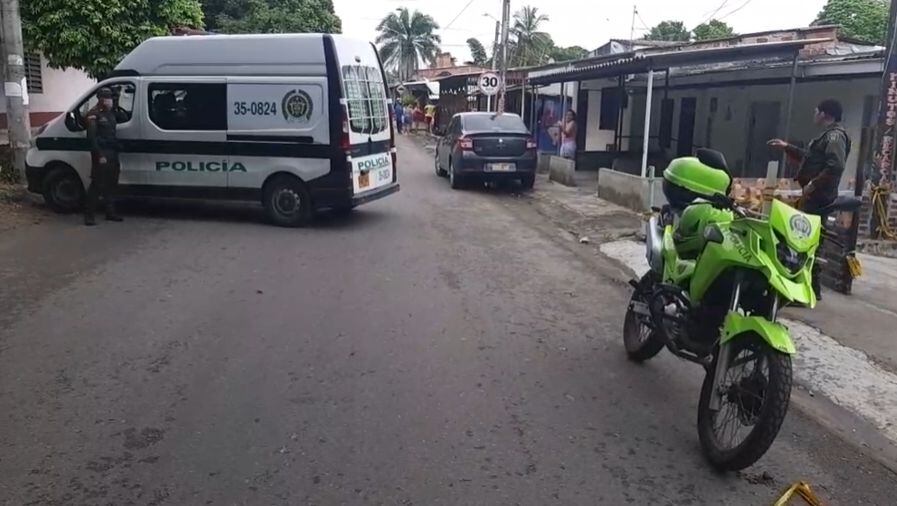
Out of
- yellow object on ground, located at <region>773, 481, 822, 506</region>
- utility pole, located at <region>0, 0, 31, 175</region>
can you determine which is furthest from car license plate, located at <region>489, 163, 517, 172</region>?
yellow object on ground, located at <region>773, 481, 822, 506</region>

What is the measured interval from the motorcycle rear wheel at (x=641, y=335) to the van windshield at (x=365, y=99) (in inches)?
228

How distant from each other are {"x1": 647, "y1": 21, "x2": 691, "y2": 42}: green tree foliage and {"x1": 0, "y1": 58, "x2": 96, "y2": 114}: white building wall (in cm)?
3152

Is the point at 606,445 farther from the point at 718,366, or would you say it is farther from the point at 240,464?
the point at 240,464

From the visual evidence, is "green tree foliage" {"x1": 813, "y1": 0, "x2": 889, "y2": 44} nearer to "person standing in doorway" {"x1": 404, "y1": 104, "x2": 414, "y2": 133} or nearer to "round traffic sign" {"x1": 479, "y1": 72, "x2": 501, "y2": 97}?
"round traffic sign" {"x1": 479, "y1": 72, "x2": 501, "y2": 97}

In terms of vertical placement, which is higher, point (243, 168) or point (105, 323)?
point (243, 168)

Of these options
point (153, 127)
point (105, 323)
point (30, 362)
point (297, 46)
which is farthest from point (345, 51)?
point (30, 362)

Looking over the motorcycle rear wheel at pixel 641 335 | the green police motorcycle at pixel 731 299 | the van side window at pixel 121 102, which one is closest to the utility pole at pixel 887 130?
the motorcycle rear wheel at pixel 641 335

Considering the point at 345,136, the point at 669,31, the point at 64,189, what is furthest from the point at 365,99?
the point at 669,31

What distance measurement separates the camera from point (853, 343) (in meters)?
6.02

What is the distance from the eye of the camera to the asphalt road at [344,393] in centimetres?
364

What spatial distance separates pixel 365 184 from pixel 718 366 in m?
7.51

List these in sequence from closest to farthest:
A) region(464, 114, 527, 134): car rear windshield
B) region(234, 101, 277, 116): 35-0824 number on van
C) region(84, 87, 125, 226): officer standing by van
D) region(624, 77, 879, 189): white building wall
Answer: region(84, 87, 125, 226): officer standing by van < region(234, 101, 277, 116): 35-0824 number on van < region(624, 77, 879, 189): white building wall < region(464, 114, 527, 134): car rear windshield

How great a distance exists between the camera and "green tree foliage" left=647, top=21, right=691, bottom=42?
44.9 m

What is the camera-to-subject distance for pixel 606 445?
4105 millimetres
